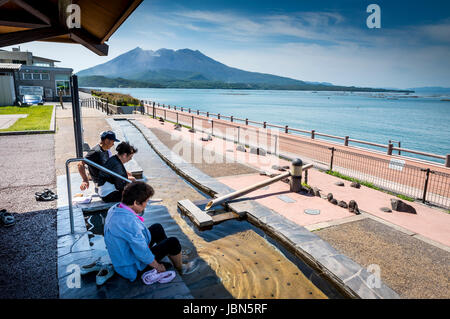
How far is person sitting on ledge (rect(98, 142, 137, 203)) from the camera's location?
496cm

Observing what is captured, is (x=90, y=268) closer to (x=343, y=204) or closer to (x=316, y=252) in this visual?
(x=316, y=252)

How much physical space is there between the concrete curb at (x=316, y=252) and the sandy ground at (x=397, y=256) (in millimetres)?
352

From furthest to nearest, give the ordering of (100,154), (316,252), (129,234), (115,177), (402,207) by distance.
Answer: (402,207), (100,154), (115,177), (316,252), (129,234)

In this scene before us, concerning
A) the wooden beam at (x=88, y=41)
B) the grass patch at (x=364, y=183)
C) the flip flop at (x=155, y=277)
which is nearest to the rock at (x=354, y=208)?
the grass patch at (x=364, y=183)

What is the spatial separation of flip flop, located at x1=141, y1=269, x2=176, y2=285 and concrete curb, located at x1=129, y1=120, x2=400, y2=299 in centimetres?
205

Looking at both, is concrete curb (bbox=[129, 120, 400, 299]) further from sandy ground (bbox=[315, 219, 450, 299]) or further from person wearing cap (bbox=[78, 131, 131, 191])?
person wearing cap (bbox=[78, 131, 131, 191])

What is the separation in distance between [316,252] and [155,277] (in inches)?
91.0

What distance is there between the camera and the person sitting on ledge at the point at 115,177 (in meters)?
4.96

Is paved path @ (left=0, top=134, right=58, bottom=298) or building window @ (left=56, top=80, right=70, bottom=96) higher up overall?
building window @ (left=56, top=80, right=70, bottom=96)

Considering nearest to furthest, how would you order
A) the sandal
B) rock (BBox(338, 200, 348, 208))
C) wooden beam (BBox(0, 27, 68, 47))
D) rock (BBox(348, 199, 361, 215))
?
1. wooden beam (BBox(0, 27, 68, 47))
2. the sandal
3. rock (BBox(348, 199, 361, 215))
4. rock (BBox(338, 200, 348, 208))

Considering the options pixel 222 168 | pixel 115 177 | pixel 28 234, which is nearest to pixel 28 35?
pixel 115 177

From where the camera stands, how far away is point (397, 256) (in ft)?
14.9

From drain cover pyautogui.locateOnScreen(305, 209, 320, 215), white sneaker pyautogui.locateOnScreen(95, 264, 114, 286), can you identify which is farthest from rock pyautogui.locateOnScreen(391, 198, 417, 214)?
white sneaker pyautogui.locateOnScreen(95, 264, 114, 286)
